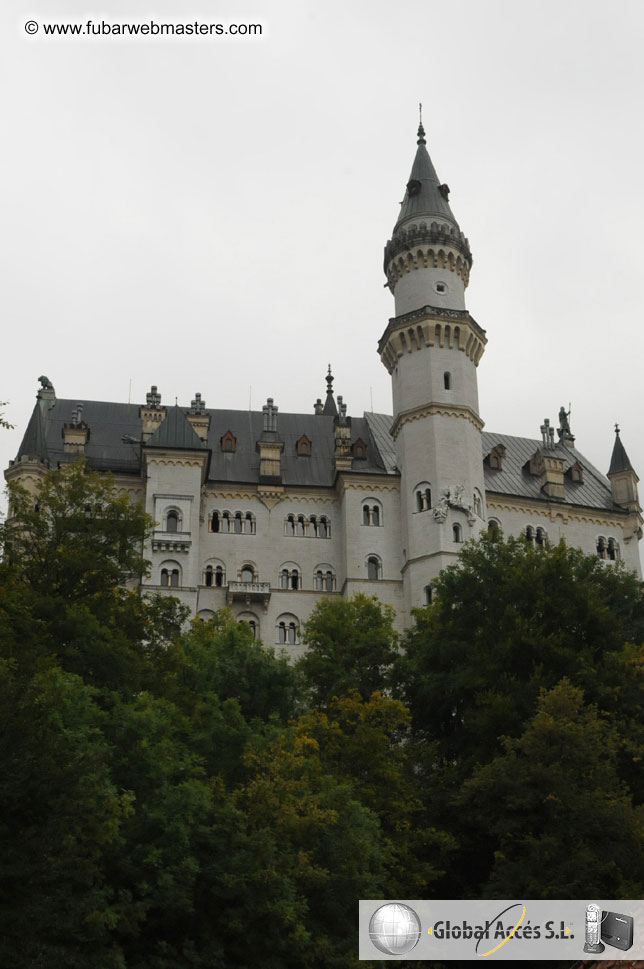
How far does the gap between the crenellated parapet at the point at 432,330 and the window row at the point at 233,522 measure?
13.5 m

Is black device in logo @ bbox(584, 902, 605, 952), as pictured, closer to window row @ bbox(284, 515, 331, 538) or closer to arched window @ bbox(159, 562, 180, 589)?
arched window @ bbox(159, 562, 180, 589)

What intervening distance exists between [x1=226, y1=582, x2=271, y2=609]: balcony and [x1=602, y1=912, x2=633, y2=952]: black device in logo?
4674 centimetres

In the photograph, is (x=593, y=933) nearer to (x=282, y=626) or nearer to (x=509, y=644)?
(x=509, y=644)

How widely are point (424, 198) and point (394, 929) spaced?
5815cm

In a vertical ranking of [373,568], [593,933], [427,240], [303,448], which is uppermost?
[427,240]

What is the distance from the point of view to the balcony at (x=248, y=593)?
209 feet

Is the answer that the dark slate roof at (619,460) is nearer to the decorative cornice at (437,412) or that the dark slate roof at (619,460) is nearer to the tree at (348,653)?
the decorative cornice at (437,412)

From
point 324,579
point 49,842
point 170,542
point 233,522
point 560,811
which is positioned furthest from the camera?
point 233,522

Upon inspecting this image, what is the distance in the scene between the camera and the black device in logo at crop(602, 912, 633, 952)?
16.7 metres

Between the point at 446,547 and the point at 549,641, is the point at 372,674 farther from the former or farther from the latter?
the point at 446,547

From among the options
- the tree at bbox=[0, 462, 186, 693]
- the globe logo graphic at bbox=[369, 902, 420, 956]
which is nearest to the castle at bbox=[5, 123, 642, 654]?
the tree at bbox=[0, 462, 186, 693]

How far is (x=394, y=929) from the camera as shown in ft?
71.8

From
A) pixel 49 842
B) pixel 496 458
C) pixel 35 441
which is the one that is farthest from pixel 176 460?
pixel 49 842

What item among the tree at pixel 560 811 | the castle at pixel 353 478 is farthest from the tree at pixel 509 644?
the castle at pixel 353 478
